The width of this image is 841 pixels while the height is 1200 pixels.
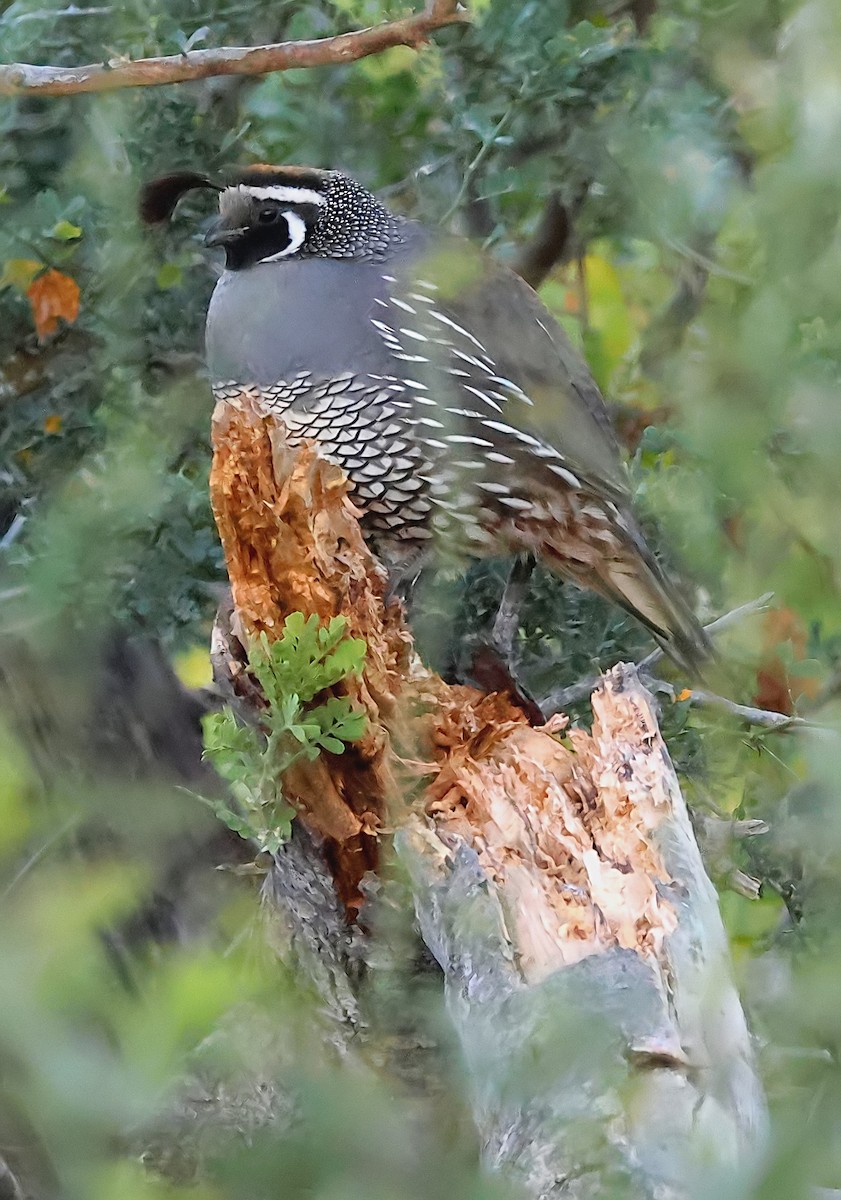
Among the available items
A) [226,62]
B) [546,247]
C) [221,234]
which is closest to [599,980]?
[226,62]

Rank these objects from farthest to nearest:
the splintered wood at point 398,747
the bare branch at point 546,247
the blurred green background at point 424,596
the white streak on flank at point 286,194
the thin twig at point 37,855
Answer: the bare branch at point 546,247, the white streak on flank at point 286,194, the splintered wood at point 398,747, the thin twig at point 37,855, the blurred green background at point 424,596

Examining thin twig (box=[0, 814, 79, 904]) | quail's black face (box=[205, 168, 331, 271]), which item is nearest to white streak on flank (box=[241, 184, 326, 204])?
quail's black face (box=[205, 168, 331, 271])

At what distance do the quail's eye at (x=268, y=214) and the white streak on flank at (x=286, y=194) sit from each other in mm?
16

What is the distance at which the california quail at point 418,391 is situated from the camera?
5.84 ft

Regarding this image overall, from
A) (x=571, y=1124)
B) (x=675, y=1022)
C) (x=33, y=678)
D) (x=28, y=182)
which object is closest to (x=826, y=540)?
(x=571, y=1124)

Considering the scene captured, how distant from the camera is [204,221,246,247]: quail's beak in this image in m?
1.81

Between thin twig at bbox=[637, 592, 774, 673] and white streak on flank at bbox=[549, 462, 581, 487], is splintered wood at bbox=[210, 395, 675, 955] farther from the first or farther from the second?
white streak on flank at bbox=[549, 462, 581, 487]

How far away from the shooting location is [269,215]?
190 centimetres

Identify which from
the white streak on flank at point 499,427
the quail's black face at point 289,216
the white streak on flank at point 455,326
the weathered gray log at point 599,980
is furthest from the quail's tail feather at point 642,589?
the quail's black face at point 289,216

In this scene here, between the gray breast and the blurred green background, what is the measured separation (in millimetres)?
96

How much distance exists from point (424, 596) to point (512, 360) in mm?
347

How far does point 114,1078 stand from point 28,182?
1.50m

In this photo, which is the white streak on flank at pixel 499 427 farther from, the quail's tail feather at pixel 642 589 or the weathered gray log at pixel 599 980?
the weathered gray log at pixel 599 980

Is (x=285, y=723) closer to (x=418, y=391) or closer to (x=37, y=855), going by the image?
(x=37, y=855)
